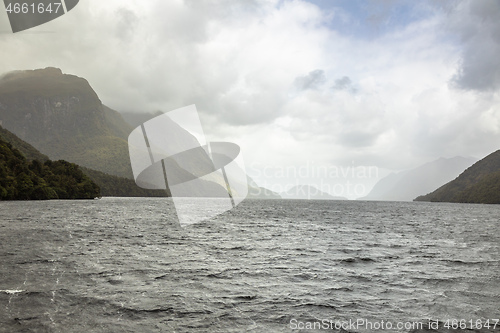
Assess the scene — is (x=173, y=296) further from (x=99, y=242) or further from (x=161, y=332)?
(x=99, y=242)

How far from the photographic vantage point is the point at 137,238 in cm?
4138

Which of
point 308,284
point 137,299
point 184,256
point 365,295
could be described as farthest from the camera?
point 184,256

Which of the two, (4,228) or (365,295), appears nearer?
(365,295)

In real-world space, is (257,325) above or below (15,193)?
below

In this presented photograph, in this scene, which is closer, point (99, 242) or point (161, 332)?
point (161, 332)

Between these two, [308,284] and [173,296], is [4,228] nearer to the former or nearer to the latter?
[173,296]

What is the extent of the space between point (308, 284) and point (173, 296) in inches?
344

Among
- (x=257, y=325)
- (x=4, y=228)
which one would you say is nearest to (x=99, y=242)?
(x=4, y=228)

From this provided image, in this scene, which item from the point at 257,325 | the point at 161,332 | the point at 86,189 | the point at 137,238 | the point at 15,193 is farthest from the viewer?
the point at 86,189

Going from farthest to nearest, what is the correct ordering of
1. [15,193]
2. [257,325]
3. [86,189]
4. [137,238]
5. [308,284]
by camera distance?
[86,189], [15,193], [137,238], [308,284], [257,325]

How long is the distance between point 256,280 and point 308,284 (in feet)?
11.1

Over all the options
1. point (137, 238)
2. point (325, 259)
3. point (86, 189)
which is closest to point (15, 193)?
point (86, 189)

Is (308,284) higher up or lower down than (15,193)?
lower down

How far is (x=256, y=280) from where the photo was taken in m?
22.4
